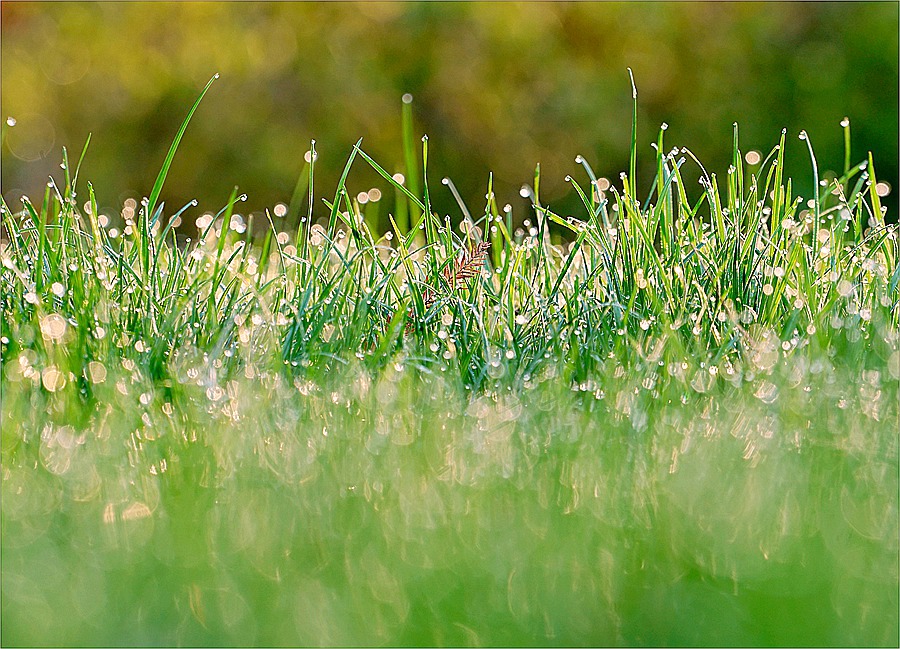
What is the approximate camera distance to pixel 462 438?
5.65ft

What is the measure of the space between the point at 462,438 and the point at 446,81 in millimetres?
7641

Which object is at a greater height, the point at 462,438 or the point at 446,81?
the point at 446,81

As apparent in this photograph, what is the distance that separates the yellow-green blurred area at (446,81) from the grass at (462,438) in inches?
244

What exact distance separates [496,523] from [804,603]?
44 centimetres

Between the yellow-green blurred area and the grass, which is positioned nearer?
the grass

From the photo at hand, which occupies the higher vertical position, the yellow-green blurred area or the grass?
the yellow-green blurred area

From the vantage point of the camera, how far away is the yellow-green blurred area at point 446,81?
8.58 metres

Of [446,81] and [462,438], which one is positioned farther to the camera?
[446,81]

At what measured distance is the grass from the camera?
51.4 inches

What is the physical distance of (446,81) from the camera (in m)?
8.95

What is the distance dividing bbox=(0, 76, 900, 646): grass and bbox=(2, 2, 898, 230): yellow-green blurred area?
20.3 feet

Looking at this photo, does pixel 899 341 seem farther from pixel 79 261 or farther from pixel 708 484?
pixel 79 261

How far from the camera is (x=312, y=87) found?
351 inches

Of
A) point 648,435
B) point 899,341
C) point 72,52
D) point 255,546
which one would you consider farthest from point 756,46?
point 255,546
